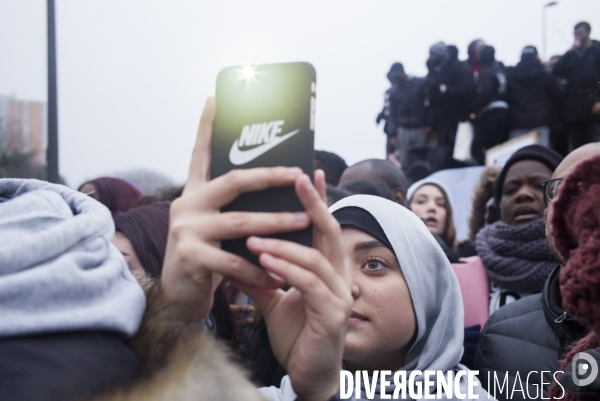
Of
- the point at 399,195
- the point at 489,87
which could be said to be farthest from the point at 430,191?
the point at 489,87

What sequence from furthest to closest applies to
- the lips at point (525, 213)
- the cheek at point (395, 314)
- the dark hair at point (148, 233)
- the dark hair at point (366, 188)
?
the dark hair at point (366, 188) → the lips at point (525, 213) → the dark hair at point (148, 233) → the cheek at point (395, 314)

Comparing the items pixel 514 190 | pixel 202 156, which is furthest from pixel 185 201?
pixel 514 190

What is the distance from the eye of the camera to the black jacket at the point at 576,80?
6.44m

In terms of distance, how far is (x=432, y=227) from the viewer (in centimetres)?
425

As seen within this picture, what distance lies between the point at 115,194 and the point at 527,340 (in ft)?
9.48

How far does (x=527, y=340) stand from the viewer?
2354 millimetres

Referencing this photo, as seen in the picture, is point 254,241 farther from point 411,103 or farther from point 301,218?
point 411,103

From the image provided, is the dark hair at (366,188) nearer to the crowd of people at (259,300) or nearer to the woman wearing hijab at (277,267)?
the crowd of people at (259,300)

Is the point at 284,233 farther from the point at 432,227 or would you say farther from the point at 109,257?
the point at 432,227

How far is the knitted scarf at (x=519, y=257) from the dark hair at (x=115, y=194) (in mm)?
2469

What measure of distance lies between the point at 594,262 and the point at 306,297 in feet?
2.01

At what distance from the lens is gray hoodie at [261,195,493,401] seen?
6.25 ft

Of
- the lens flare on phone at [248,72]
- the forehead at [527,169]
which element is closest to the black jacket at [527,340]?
the forehead at [527,169]

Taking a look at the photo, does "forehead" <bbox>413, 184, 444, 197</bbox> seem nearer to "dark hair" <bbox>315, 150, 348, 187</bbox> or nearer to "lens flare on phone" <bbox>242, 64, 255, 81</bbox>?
"dark hair" <bbox>315, 150, 348, 187</bbox>
